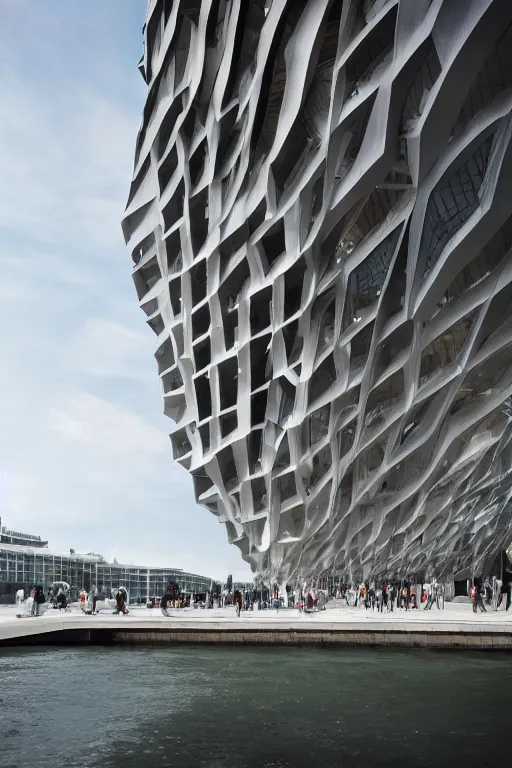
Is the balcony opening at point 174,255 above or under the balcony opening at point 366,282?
above

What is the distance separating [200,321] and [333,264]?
33.7 feet

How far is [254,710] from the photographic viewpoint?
1128 centimetres

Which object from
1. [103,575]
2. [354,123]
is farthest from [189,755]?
[103,575]

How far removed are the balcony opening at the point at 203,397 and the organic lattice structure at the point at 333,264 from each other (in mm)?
140

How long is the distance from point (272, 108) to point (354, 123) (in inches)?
346

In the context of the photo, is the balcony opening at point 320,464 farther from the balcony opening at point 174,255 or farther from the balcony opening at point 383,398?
the balcony opening at point 174,255

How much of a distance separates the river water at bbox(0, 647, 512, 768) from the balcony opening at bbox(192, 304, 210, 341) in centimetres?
1670

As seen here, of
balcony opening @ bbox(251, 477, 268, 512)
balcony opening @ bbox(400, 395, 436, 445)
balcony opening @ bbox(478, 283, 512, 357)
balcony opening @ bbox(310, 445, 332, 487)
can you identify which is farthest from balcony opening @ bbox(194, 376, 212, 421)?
balcony opening @ bbox(478, 283, 512, 357)

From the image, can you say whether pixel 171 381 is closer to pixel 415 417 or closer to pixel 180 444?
pixel 180 444

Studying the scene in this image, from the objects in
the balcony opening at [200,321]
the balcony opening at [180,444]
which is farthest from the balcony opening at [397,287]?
the balcony opening at [180,444]

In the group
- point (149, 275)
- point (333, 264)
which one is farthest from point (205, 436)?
point (333, 264)

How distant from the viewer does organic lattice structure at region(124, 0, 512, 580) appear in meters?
16.9

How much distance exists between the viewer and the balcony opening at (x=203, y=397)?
112 ft

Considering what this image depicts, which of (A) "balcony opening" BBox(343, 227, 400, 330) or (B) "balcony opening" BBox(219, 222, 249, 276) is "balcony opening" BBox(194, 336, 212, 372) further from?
(A) "balcony opening" BBox(343, 227, 400, 330)
